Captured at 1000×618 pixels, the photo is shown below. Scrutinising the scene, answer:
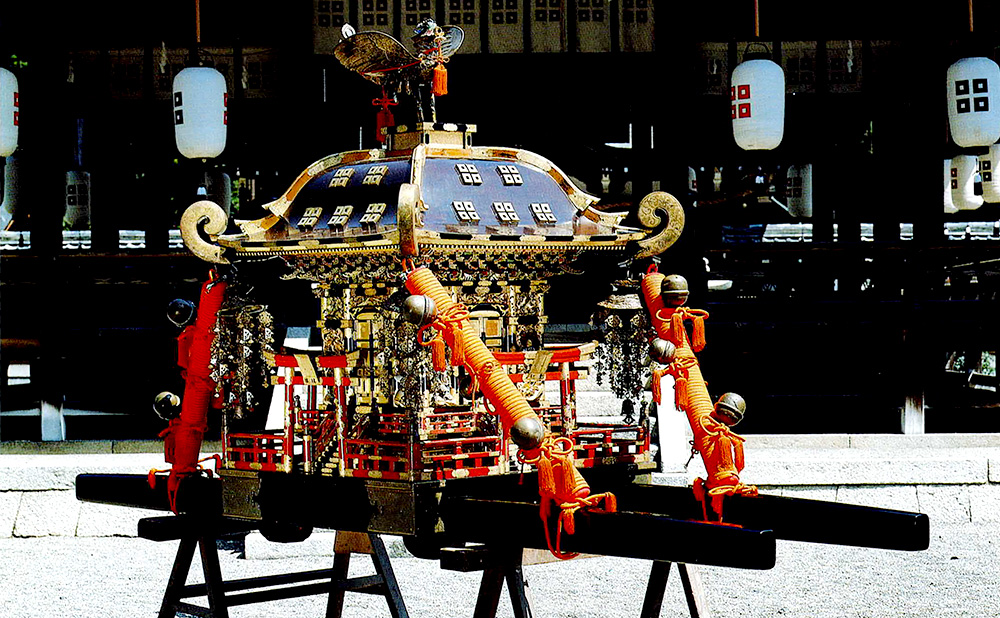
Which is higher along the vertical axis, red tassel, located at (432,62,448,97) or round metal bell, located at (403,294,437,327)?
red tassel, located at (432,62,448,97)

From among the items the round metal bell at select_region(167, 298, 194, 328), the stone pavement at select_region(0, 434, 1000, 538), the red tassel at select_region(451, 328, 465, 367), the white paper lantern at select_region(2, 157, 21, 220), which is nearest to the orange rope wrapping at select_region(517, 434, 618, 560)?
the red tassel at select_region(451, 328, 465, 367)

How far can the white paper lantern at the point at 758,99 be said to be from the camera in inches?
407

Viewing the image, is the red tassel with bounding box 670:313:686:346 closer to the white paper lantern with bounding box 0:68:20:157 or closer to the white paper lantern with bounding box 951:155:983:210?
the white paper lantern with bounding box 0:68:20:157

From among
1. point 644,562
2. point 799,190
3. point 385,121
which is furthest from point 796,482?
point 385,121

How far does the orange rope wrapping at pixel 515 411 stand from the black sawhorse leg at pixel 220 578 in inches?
45.0

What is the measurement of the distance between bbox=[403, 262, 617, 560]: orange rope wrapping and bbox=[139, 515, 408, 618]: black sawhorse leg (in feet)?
3.75

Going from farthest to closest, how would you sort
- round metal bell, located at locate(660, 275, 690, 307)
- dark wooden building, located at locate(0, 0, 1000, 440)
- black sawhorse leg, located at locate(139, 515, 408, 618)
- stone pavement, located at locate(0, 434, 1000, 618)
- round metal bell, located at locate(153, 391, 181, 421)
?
dark wooden building, located at locate(0, 0, 1000, 440), stone pavement, located at locate(0, 434, 1000, 618), round metal bell, located at locate(153, 391, 181, 421), black sawhorse leg, located at locate(139, 515, 408, 618), round metal bell, located at locate(660, 275, 690, 307)

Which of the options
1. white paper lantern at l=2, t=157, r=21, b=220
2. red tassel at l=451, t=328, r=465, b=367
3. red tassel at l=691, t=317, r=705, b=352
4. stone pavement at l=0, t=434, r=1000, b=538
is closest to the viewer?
red tassel at l=451, t=328, r=465, b=367

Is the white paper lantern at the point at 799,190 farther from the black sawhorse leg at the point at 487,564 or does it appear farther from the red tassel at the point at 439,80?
the black sawhorse leg at the point at 487,564

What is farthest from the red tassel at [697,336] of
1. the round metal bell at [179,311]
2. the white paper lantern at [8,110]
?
the white paper lantern at [8,110]

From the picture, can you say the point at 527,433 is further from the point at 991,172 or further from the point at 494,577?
the point at 991,172

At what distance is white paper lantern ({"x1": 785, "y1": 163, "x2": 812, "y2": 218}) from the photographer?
489 inches

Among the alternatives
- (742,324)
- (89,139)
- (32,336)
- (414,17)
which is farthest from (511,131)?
(32,336)

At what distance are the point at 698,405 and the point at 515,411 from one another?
680 millimetres
